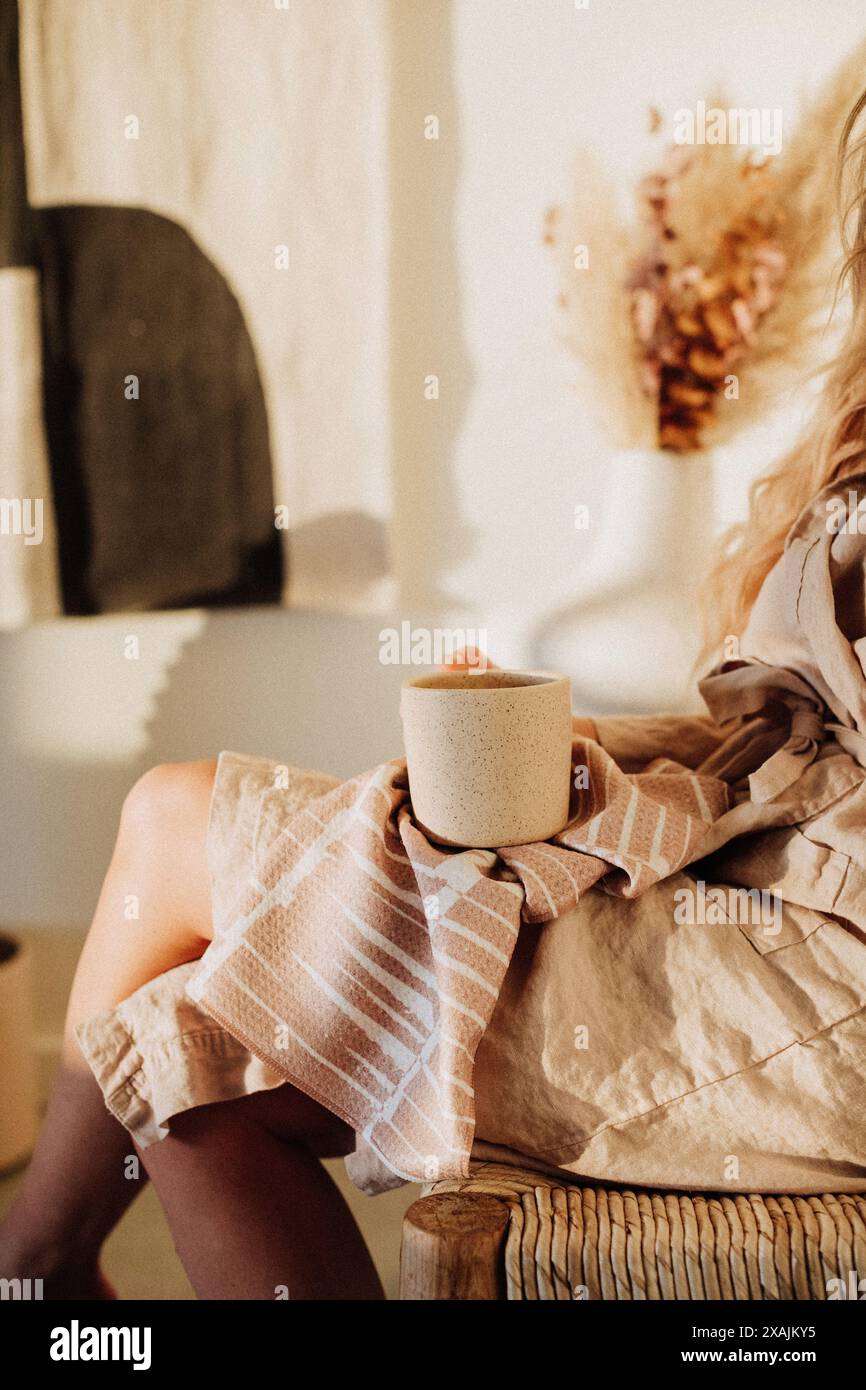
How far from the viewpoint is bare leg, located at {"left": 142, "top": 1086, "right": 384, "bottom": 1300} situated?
70 cm

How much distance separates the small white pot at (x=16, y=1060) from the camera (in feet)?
4.59

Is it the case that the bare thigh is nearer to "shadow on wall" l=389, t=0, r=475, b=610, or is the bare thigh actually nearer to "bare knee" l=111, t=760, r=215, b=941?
"bare knee" l=111, t=760, r=215, b=941

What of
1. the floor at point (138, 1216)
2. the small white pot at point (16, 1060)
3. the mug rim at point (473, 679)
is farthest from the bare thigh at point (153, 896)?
the small white pot at point (16, 1060)

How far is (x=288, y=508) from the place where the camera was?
1455mm

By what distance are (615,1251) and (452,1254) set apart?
0.09 meters

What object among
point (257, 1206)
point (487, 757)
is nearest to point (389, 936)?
point (487, 757)

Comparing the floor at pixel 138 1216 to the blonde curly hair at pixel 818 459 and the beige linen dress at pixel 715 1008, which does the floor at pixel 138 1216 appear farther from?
the blonde curly hair at pixel 818 459

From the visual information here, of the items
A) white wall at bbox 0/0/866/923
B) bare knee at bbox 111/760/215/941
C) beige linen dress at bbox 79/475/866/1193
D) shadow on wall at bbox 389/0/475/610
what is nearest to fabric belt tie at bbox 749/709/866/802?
beige linen dress at bbox 79/475/866/1193

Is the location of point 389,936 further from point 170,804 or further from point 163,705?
point 163,705

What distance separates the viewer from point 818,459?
2.72 ft

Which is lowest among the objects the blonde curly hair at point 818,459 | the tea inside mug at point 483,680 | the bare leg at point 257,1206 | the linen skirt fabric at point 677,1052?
the bare leg at point 257,1206

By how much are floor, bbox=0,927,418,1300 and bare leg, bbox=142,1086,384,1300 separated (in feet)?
1.67

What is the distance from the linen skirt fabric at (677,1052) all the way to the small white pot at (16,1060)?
36.8 inches

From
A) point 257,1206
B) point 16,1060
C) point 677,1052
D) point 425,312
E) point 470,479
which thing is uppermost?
point 425,312
